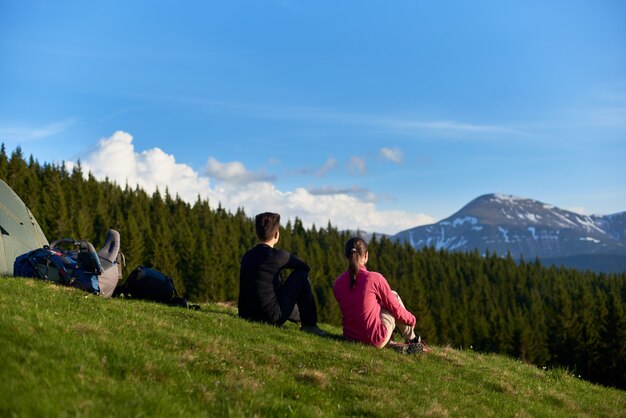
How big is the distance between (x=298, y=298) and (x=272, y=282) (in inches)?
32.9

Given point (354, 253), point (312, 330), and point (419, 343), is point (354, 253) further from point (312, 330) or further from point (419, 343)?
point (419, 343)

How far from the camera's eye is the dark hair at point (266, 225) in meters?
13.5

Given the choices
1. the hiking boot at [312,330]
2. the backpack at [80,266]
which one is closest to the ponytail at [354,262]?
the hiking boot at [312,330]

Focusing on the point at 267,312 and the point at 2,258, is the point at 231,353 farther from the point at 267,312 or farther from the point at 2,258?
the point at 2,258

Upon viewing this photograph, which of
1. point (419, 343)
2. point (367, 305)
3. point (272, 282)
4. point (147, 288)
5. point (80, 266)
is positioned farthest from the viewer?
point (147, 288)

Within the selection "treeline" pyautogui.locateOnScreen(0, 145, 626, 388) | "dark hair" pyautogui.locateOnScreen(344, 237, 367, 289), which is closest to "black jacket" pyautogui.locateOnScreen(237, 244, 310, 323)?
"dark hair" pyautogui.locateOnScreen(344, 237, 367, 289)

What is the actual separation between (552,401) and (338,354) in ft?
16.9

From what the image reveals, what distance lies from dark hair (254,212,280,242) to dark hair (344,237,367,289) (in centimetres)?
202

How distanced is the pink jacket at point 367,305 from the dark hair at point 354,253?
17 cm

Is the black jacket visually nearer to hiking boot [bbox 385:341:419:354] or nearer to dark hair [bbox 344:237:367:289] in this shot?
dark hair [bbox 344:237:367:289]

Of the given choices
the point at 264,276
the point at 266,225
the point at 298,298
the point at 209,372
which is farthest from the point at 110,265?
the point at 209,372

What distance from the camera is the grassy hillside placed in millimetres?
6656

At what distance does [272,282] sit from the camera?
13.7 meters

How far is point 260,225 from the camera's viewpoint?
44.6ft
